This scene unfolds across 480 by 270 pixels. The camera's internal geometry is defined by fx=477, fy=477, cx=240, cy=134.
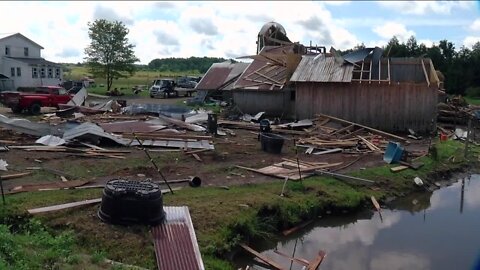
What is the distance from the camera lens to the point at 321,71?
26922 mm

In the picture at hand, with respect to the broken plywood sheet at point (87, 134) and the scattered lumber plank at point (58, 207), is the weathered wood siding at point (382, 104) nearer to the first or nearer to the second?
the broken plywood sheet at point (87, 134)

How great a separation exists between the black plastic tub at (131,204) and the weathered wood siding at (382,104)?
18437 millimetres

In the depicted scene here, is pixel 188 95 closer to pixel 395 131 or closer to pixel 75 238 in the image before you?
pixel 395 131

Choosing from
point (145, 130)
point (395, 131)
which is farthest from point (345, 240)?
point (395, 131)

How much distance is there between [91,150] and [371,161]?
9.87 metres

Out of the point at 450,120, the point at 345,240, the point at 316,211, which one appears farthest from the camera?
the point at 450,120

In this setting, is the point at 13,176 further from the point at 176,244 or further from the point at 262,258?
the point at 262,258

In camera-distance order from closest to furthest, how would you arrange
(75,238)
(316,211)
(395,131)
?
(75,238)
(316,211)
(395,131)

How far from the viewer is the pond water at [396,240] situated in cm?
998

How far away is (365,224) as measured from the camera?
1227cm

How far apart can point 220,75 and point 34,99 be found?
17.0 meters

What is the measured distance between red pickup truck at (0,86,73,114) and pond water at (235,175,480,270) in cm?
2219

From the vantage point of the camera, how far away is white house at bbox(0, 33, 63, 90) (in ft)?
159

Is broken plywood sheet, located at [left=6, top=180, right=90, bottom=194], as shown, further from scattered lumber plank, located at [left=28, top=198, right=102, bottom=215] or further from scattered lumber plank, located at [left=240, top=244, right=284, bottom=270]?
scattered lumber plank, located at [left=240, top=244, right=284, bottom=270]
